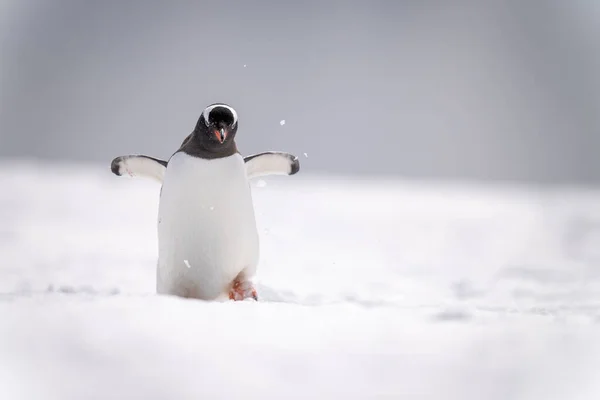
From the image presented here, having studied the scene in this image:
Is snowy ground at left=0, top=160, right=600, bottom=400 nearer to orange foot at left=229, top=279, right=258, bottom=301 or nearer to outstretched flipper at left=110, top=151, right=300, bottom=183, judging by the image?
orange foot at left=229, top=279, right=258, bottom=301

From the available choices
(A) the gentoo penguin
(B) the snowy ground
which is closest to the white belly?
(A) the gentoo penguin

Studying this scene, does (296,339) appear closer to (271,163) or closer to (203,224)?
(203,224)

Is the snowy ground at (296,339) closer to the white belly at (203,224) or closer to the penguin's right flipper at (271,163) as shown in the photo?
the white belly at (203,224)

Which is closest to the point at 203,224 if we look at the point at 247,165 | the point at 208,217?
the point at 208,217

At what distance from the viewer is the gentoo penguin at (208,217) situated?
4.35ft

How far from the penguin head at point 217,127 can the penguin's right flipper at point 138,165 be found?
29 centimetres

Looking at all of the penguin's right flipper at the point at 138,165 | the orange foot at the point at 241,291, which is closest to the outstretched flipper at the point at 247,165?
the penguin's right flipper at the point at 138,165

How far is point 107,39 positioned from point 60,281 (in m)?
0.66

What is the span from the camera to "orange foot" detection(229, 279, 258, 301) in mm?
1367

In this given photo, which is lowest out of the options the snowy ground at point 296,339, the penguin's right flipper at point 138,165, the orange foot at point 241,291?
the orange foot at point 241,291

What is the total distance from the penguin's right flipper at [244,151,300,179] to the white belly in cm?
25

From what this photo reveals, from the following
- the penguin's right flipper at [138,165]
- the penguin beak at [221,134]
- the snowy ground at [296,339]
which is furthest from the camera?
the penguin's right flipper at [138,165]

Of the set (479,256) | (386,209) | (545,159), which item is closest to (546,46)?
(545,159)

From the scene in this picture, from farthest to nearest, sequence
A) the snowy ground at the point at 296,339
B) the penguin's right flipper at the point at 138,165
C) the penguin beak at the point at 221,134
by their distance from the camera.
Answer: the penguin's right flipper at the point at 138,165, the penguin beak at the point at 221,134, the snowy ground at the point at 296,339
